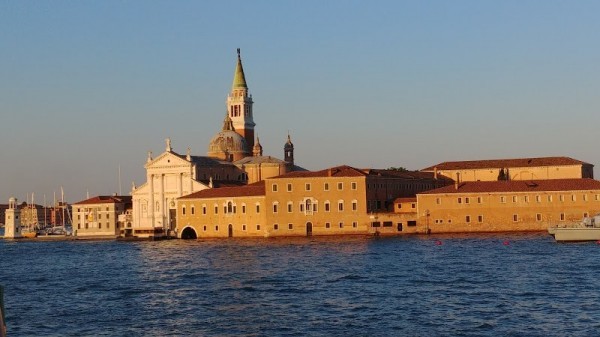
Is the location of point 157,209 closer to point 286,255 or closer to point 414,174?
point 414,174

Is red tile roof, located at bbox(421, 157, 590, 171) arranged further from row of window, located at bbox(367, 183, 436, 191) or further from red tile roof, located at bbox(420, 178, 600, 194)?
red tile roof, located at bbox(420, 178, 600, 194)

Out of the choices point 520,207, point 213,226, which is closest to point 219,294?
point 520,207

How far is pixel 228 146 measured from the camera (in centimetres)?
10119

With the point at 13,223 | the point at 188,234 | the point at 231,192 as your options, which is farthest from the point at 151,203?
the point at 13,223

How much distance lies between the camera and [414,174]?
86500 mm

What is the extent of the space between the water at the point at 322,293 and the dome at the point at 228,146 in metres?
45.0

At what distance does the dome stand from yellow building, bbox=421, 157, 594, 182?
68.1ft

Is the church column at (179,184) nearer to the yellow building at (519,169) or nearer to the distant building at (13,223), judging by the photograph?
the yellow building at (519,169)

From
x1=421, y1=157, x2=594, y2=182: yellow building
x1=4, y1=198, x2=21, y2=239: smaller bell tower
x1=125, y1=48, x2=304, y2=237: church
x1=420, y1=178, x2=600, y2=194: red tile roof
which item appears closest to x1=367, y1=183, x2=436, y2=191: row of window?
x1=421, y1=157, x2=594, y2=182: yellow building

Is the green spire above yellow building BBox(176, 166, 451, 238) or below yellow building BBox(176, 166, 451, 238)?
above

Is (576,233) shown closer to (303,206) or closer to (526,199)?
(526,199)

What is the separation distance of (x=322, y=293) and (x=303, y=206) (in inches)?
1663

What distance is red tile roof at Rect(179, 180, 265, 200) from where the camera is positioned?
77.9 m

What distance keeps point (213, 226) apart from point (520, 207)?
76.6ft
